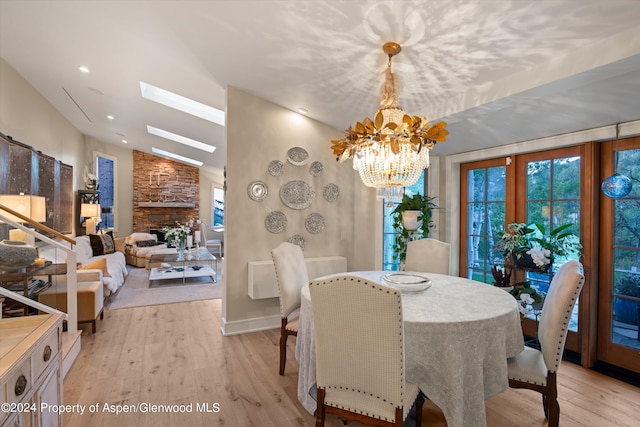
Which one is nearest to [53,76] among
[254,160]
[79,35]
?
[79,35]

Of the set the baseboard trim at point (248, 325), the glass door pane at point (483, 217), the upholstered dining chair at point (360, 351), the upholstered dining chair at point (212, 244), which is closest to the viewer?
the upholstered dining chair at point (360, 351)

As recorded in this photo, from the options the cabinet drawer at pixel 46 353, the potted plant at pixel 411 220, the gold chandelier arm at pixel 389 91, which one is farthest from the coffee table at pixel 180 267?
the gold chandelier arm at pixel 389 91

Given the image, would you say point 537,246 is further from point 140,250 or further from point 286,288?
point 140,250

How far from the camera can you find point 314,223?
3.96m

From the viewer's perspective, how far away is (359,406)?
5.04 feet

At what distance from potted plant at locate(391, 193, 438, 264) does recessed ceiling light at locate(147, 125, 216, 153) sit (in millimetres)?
4353

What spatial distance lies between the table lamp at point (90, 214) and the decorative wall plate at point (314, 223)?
5.21 m

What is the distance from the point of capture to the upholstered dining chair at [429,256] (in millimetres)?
3145

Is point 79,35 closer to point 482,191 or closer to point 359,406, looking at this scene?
point 359,406

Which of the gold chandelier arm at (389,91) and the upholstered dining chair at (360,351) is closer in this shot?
the upholstered dining chair at (360,351)

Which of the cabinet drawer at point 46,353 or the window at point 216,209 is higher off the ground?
the window at point 216,209

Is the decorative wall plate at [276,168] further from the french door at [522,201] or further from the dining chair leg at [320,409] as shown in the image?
the dining chair leg at [320,409]

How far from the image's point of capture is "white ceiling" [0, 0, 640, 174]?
6.13ft

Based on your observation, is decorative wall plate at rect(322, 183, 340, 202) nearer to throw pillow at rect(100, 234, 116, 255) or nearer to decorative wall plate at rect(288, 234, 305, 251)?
decorative wall plate at rect(288, 234, 305, 251)
